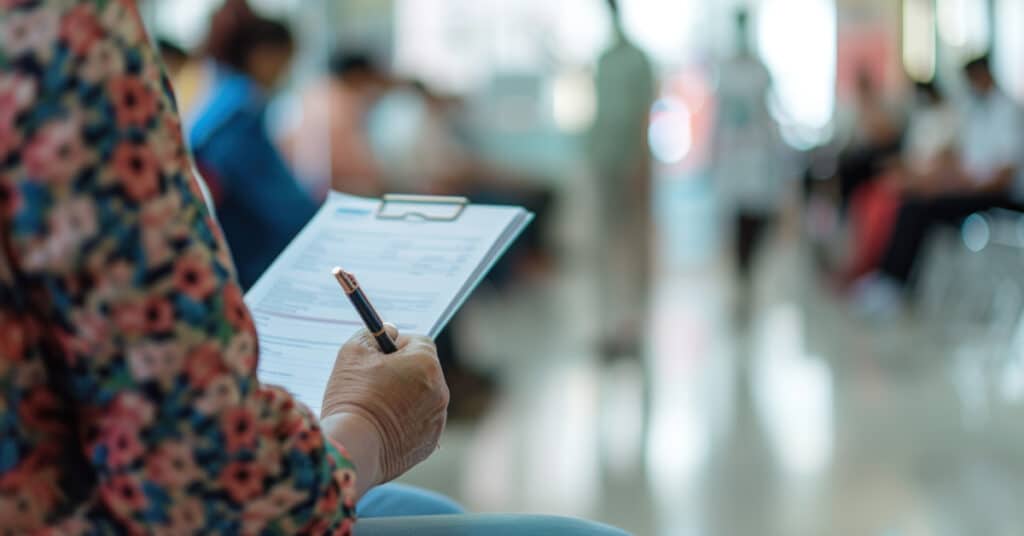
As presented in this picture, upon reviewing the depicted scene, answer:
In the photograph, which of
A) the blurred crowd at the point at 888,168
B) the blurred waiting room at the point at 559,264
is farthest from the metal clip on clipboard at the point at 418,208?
the blurred crowd at the point at 888,168

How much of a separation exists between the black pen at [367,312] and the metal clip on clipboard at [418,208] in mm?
169

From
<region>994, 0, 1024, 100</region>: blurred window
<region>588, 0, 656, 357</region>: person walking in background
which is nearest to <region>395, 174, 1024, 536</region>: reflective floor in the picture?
<region>588, 0, 656, 357</region>: person walking in background

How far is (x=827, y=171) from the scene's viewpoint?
28.4 feet

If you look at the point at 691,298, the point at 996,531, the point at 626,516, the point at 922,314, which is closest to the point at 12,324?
the point at 626,516

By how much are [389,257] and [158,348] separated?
40 centimetres

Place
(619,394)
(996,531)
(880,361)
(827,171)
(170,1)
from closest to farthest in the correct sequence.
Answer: (996,531)
(619,394)
(880,361)
(170,1)
(827,171)

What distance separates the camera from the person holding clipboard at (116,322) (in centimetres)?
63

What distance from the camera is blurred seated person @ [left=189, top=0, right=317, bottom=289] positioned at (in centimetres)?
253

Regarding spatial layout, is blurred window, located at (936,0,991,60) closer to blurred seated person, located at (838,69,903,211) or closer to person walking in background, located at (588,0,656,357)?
blurred seated person, located at (838,69,903,211)

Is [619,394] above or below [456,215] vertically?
below

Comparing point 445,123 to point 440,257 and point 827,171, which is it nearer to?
point 827,171

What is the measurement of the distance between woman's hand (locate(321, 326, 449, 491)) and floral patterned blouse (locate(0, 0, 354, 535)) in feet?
0.52

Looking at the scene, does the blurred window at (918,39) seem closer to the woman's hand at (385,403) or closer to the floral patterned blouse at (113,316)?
the woman's hand at (385,403)

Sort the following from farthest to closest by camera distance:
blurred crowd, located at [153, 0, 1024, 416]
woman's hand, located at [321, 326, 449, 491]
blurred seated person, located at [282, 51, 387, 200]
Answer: blurred seated person, located at [282, 51, 387, 200]
blurred crowd, located at [153, 0, 1024, 416]
woman's hand, located at [321, 326, 449, 491]
